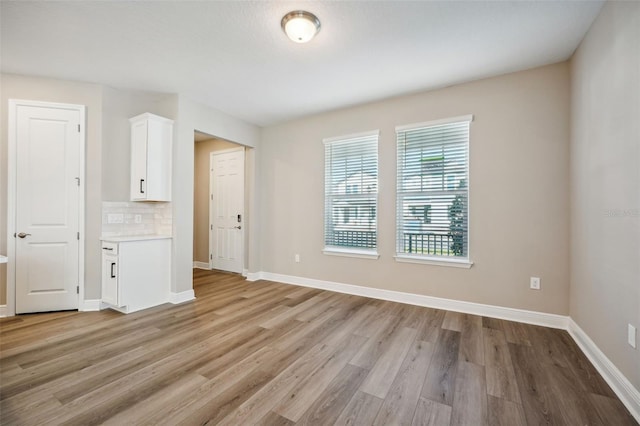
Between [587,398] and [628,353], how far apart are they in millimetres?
388

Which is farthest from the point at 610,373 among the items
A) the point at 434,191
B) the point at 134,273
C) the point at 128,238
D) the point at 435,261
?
the point at 128,238

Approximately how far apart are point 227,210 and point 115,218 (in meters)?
2.10

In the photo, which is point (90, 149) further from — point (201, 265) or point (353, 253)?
point (353, 253)

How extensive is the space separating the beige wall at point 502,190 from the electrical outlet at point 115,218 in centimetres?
311

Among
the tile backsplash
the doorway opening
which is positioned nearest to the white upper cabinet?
the tile backsplash

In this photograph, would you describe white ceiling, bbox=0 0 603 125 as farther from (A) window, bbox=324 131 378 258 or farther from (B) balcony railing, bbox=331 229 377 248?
(B) balcony railing, bbox=331 229 377 248

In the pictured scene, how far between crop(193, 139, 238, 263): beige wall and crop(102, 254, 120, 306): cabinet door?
8.18ft

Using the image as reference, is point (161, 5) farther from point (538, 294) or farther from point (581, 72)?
point (538, 294)

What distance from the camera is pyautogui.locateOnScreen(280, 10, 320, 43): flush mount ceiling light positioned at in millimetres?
2129

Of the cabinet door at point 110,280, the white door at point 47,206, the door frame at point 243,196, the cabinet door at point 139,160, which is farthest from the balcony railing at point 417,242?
the white door at point 47,206

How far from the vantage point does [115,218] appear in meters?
3.53

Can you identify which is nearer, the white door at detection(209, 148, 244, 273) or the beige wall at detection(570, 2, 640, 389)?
the beige wall at detection(570, 2, 640, 389)

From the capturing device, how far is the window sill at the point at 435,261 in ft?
10.6

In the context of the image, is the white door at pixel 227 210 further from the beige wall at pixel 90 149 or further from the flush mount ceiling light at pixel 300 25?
the flush mount ceiling light at pixel 300 25
